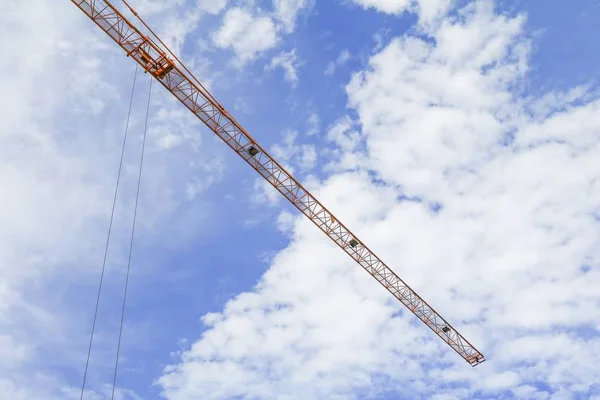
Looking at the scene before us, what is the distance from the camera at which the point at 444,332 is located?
80312 mm

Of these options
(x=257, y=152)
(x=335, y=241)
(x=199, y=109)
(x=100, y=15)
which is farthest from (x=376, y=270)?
(x=100, y=15)

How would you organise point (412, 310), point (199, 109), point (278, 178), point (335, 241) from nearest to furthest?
point (199, 109) → point (278, 178) → point (335, 241) → point (412, 310)

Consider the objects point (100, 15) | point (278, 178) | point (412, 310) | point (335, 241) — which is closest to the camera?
point (100, 15)

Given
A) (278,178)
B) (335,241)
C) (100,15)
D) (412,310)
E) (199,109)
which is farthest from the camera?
(412,310)

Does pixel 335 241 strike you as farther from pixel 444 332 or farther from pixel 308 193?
pixel 444 332

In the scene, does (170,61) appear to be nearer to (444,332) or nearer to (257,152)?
Result: (257,152)

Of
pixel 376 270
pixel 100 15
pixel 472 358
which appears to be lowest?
pixel 472 358

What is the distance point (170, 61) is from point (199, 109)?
6.24 metres

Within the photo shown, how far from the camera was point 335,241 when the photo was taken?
69312 millimetres

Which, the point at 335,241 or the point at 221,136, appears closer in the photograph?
the point at 221,136

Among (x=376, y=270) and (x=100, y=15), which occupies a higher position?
(x=100, y=15)

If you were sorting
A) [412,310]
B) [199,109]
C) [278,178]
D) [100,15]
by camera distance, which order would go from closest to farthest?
[100,15], [199,109], [278,178], [412,310]

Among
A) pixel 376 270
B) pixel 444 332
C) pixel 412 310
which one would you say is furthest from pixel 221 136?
pixel 444 332

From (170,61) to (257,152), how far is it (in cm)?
1390
